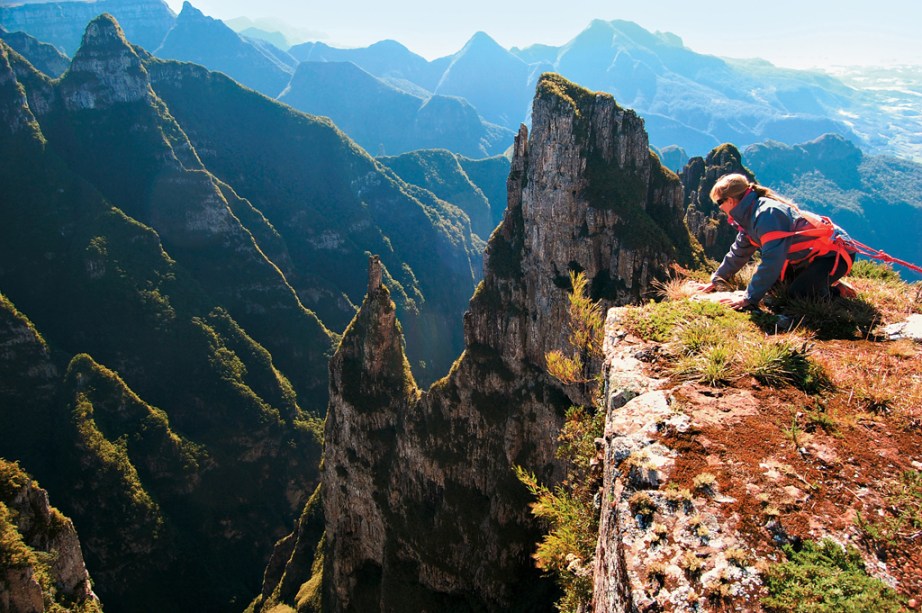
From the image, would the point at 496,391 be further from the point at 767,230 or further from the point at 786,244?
the point at 786,244

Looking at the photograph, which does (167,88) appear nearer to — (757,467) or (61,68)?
(61,68)

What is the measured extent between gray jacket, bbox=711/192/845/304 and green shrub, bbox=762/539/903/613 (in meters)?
4.50

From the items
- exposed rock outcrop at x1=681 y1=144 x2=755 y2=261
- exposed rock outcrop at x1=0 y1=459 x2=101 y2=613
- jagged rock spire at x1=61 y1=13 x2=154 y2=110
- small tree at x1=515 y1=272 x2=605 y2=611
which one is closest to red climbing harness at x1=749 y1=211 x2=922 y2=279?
small tree at x1=515 y1=272 x2=605 y2=611

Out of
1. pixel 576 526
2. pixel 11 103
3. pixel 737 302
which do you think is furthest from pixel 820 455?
pixel 11 103

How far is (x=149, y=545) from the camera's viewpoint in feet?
228

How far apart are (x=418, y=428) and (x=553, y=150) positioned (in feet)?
84.4

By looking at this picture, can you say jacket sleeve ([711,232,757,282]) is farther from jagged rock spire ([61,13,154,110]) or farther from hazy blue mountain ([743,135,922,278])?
hazy blue mountain ([743,135,922,278])

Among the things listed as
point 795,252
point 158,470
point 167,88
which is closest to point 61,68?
point 167,88

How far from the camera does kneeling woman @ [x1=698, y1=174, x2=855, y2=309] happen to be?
7.43 meters

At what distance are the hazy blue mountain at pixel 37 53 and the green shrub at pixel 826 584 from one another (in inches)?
9473

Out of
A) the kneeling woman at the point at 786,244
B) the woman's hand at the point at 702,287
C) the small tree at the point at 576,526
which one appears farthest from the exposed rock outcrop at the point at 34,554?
the kneeling woman at the point at 786,244

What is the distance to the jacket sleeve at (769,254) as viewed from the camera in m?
7.32

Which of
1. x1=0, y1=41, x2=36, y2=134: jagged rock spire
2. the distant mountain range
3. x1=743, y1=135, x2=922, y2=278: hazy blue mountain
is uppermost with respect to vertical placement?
x1=743, y1=135, x2=922, y2=278: hazy blue mountain

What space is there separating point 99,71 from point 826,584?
514ft
